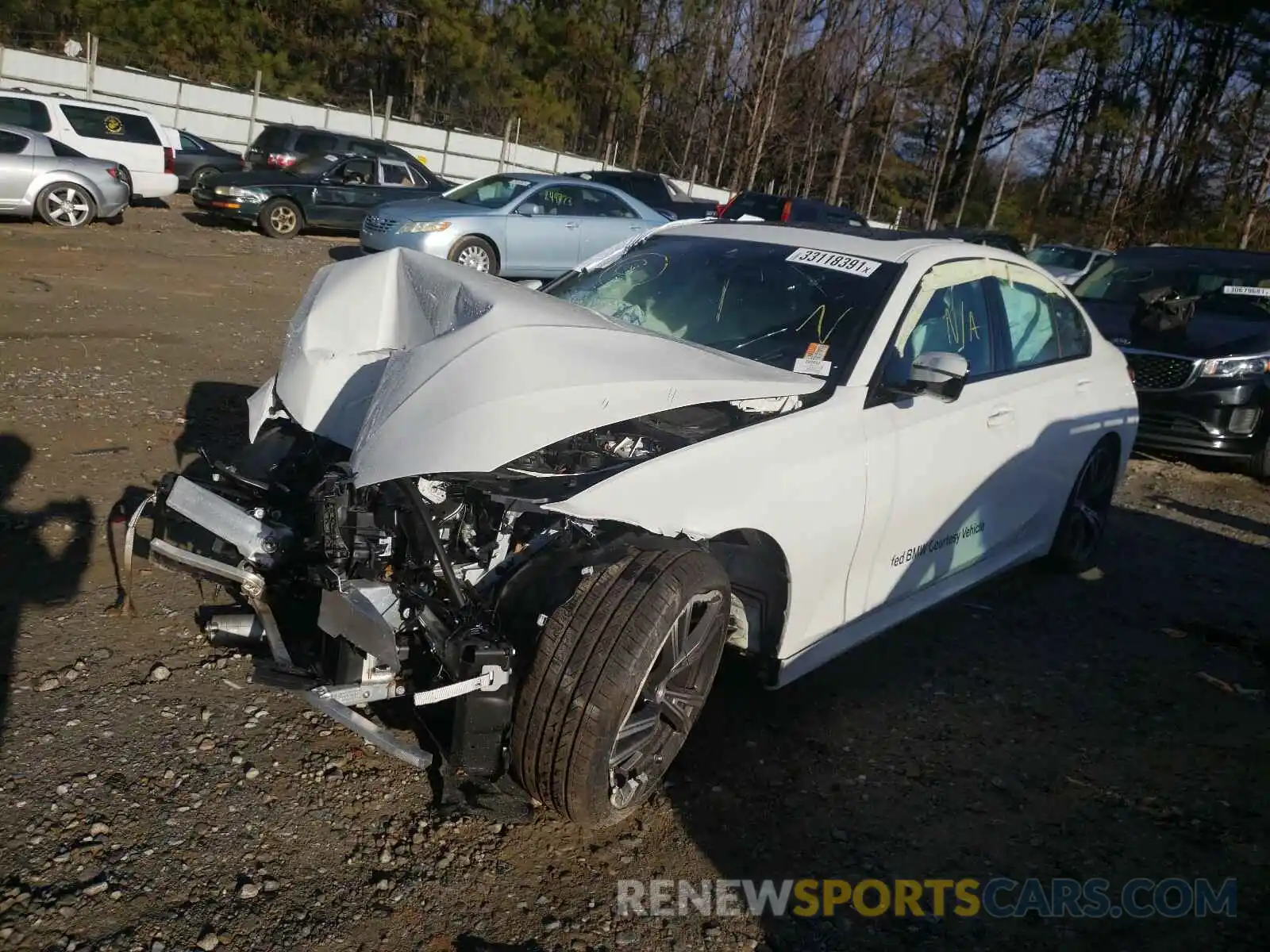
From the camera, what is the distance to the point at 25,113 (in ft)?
50.0

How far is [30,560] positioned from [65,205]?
11537mm

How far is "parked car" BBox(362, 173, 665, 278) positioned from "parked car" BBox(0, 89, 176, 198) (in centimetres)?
550

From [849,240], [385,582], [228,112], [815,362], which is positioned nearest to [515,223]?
[849,240]

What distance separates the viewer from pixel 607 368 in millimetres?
2975

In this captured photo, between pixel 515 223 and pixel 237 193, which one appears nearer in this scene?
pixel 515 223

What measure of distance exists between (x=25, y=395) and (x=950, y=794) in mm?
5671

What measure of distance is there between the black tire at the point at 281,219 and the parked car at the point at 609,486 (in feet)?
41.7

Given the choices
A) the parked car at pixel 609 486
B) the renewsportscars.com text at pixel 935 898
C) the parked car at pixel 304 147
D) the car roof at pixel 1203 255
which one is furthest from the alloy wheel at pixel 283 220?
the renewsportscars.com text at pixel 935 898

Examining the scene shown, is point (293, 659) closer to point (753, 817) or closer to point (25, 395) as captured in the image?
point (753, 817)

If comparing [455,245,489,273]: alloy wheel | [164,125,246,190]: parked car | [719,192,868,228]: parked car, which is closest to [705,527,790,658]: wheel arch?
[455,245,489,273]: alloy wheel

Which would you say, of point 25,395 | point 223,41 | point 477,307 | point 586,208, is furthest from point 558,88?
point 477,307

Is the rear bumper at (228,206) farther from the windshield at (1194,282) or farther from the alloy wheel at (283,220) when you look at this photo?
the windshield at (1194,282)

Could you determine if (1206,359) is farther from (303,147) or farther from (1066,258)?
(303,147)

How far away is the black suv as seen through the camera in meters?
18.2
